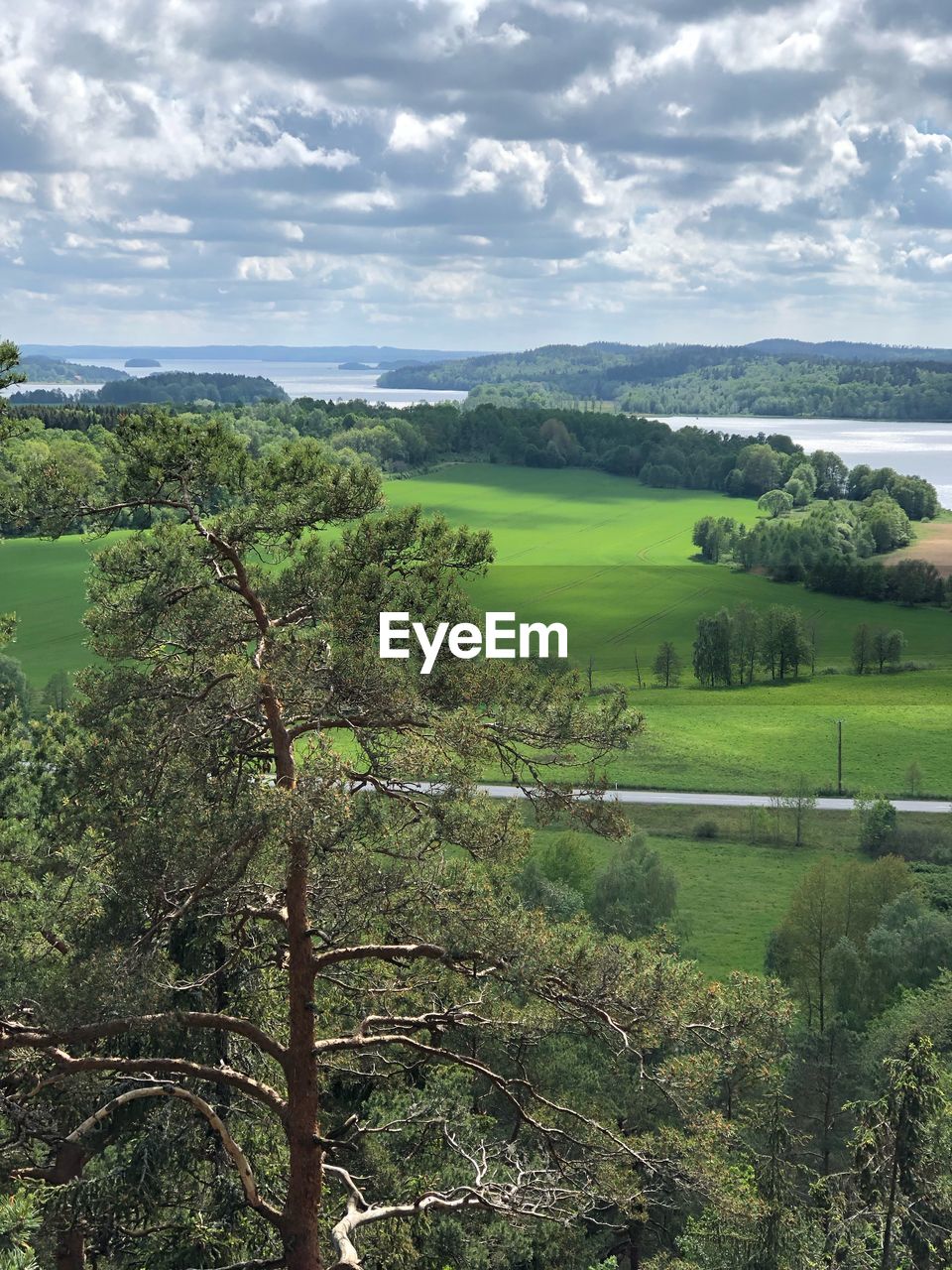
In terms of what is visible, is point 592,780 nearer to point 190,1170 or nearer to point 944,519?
point 190,1170

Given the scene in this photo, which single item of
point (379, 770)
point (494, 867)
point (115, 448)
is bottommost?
point (494, 867)

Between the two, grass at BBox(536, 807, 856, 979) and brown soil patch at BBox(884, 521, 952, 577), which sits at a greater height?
brown soil patch at BBox(884, 521, 952, 577)

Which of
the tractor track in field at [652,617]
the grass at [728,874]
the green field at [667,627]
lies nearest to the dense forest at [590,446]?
the green field at [667,627]

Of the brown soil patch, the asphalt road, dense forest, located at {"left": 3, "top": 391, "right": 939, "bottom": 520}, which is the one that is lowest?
the asphalt road

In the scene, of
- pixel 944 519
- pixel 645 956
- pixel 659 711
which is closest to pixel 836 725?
pixel 659 711

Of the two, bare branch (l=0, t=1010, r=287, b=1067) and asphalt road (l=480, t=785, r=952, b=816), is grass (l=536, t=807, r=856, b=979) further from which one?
bare branch (l=0, t=1010, r=287, b=1067)

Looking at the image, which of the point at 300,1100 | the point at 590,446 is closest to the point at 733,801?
the point at 300,1100

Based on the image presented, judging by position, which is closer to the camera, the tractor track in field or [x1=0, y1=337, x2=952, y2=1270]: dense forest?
[x1=0, y1=337, x2=952, y2=1270]: dense forest

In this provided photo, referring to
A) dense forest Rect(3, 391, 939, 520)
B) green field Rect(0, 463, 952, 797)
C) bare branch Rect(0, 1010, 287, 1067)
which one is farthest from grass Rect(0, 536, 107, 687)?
bare branch Rect(0, 1010, 287, 1067)
